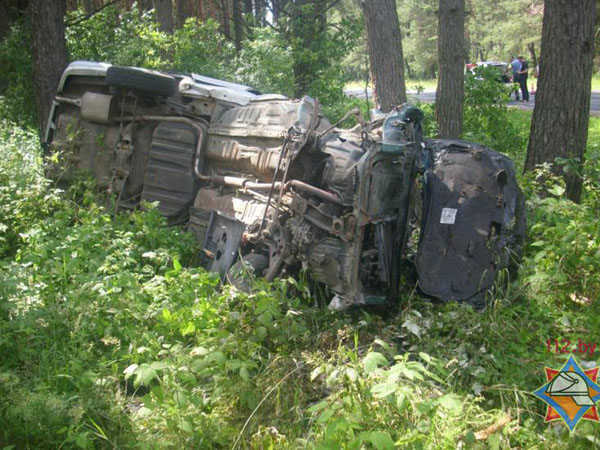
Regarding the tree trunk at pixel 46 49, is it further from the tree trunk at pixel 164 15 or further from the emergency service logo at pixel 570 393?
the emergency service logo at pixel 570 393

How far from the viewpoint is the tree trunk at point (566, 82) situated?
621 cm

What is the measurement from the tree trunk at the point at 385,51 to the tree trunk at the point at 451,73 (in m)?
0.88

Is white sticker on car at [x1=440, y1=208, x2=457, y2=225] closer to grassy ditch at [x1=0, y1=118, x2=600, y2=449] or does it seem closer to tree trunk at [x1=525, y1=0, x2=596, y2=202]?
grassy ditch at [x1=0, y1=118, x2=600, y2=449]

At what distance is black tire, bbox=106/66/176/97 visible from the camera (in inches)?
266

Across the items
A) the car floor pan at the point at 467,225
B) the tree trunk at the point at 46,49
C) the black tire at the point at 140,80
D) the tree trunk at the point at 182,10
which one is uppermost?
the tree trunk at the point at 182,10

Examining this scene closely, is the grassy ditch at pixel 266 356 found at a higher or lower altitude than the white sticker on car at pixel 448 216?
lower

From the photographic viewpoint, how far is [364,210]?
15.6ft

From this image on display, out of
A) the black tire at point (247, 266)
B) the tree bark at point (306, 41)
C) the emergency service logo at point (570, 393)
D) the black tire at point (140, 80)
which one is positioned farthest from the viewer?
the tree bark at point (306, 41)

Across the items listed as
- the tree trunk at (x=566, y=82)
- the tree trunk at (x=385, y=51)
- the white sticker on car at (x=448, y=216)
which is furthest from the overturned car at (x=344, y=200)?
the tree trunk at (x=385, y=51)

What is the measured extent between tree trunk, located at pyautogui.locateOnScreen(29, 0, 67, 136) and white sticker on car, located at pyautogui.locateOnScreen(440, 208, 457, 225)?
750 centimetres

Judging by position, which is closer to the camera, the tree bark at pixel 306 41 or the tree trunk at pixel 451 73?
the tree trunk at pixel 451 73

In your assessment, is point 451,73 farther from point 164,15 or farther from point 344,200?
point 164,15

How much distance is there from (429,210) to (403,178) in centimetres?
36

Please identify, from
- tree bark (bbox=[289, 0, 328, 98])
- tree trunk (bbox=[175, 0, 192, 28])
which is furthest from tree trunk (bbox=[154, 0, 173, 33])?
tree bark (bbox=[289, 0, 328, 98])
